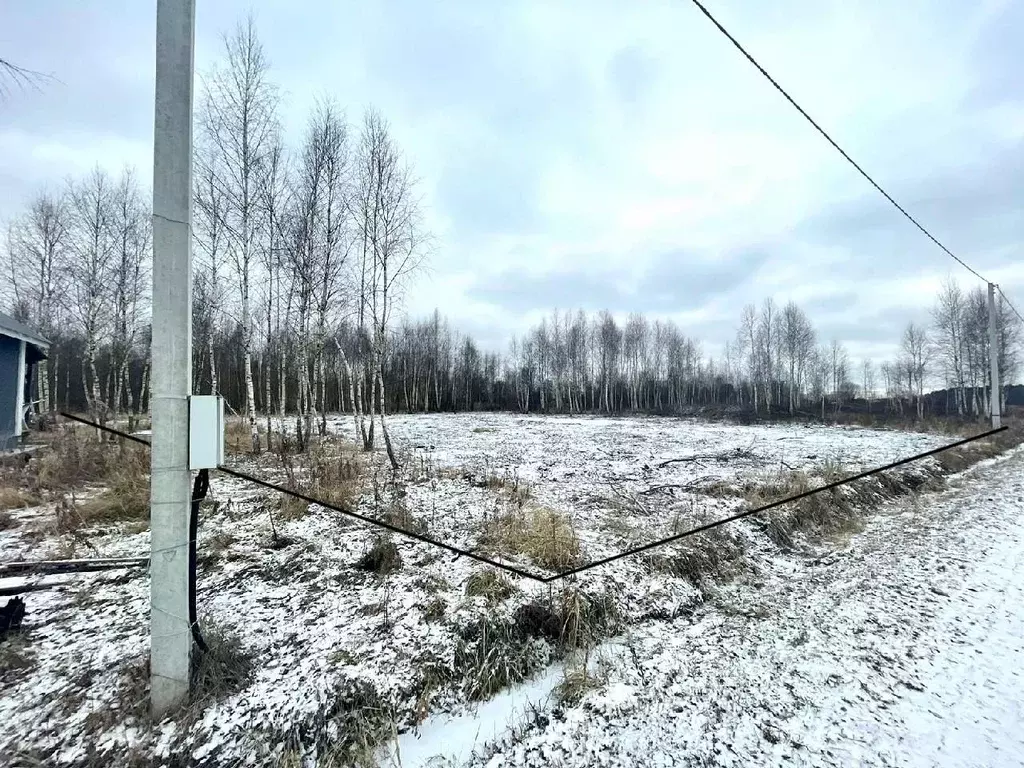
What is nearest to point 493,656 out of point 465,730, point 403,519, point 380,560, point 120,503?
point 465,730

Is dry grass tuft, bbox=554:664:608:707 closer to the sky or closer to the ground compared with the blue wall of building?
closer to the ground

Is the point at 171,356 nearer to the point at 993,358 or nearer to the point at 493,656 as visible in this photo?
the point at 493,656

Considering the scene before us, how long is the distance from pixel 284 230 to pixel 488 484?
34.5 feet

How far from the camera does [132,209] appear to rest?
16500mm

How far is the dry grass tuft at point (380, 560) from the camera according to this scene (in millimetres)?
4256

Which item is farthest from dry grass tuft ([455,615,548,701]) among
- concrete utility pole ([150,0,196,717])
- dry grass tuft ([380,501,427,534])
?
dry grass tuft ([380,501,427,534])

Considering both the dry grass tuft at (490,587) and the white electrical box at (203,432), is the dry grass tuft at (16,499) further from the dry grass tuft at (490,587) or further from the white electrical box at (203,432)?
the dry grass tuft at (490,587)

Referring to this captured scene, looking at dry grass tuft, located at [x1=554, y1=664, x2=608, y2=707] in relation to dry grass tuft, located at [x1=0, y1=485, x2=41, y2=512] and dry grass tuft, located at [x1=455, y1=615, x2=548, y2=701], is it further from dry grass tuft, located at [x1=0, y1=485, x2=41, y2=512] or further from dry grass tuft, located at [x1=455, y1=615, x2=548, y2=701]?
dry grass tuft, located at [x1=0, y1=485, x2=41, y2=512]

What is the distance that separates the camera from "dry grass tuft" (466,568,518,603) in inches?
151

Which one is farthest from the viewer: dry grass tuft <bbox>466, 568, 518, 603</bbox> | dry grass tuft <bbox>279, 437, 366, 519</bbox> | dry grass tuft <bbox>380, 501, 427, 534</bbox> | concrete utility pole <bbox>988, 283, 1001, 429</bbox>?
concrete utility pole <bbox>988, 283, 1001, 429</bbox>

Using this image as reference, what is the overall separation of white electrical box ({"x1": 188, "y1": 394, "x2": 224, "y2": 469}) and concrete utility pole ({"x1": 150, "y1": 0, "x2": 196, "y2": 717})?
43 mm

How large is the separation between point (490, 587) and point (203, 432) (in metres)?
2.81

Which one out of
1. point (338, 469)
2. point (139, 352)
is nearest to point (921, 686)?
point (338, 469)

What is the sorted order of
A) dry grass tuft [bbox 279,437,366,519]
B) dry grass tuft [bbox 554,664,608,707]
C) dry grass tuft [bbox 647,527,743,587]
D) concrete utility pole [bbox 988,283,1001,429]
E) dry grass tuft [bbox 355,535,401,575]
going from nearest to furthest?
dry grass tuft [bbox 554,664,608,707] < dry grass tuft [bbox 355,535,401,575] < dry grass tuft [bbox 647,527,743,587] < dry grass tuft [bbox 279,437,366,519] < concrete utility pole [bbox 988,283,1001,429]
